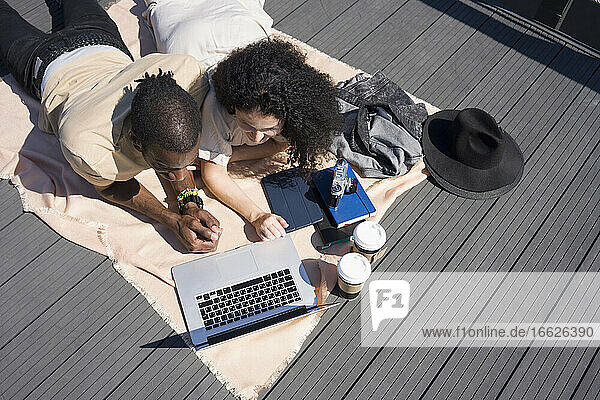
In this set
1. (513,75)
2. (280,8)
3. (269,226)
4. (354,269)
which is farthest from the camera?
(280,8)

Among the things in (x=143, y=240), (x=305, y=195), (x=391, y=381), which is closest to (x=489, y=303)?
A: (x=391, y=381)

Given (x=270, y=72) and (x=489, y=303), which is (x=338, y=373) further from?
(x=270, y=72)

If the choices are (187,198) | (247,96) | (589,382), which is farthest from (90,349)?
(589,382)

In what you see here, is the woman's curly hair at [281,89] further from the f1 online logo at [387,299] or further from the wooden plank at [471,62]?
the wooden plank at [471,62]

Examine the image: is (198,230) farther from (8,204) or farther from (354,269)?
(8,204)

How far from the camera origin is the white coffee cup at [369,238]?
211 centimetres

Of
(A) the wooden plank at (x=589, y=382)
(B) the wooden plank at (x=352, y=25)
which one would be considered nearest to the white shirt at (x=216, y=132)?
(B) the wooden plank at (x=352, y=25)

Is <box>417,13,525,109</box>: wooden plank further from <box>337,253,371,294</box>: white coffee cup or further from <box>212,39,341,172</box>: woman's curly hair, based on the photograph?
<box>337,253,371,294</box>: white coffee cup

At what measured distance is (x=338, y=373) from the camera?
2092mm

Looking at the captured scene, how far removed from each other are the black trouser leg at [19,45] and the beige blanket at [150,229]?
23cm

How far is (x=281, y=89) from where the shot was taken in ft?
6.31

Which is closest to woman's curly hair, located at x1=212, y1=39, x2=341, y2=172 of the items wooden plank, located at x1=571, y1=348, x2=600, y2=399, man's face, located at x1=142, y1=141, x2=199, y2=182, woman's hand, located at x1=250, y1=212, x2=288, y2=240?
man's face, located at x1=142, y1=141, x2=199, y2=182

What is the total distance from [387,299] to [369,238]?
0.36 meters

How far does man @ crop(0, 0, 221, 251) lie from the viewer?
183cm
